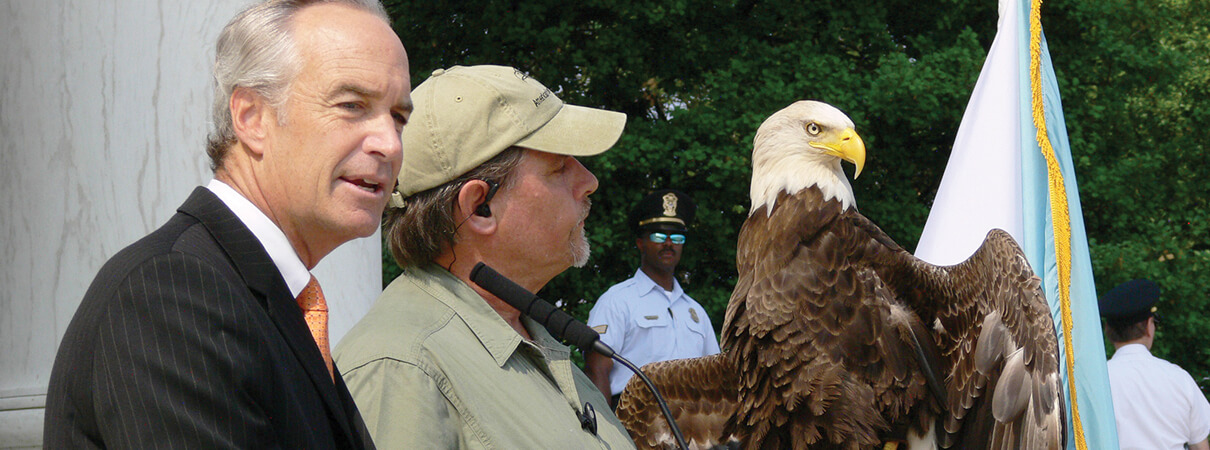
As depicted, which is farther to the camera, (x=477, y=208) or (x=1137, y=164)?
(x=1137, y=164)

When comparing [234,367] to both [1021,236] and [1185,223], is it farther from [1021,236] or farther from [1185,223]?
[1185,223]

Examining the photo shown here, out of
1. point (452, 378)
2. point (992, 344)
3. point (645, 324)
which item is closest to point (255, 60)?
point (452, 378)

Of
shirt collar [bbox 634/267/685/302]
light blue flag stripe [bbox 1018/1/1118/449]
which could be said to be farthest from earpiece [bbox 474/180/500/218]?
shirt collar [bbox 634/267/685/302]

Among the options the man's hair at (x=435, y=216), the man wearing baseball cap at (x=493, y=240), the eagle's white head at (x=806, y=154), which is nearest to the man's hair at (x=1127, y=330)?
the eagle's white head at (x=806, y=154)

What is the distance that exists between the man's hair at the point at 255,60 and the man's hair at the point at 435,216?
0.62 m

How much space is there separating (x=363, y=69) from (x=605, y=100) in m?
9.51

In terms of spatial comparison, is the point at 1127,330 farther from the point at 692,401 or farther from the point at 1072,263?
the point at 692,401

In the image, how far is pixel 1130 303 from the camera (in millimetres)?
5883

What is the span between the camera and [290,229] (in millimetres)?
1355

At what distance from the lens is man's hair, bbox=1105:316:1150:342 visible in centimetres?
580

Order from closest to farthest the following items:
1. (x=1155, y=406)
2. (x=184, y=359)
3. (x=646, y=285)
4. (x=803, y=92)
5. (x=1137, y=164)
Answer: (x=184, y=359)
(x=1155, y=406)
(x=646, y=285)
(x=803, y=92)
(x=1137, y=164)

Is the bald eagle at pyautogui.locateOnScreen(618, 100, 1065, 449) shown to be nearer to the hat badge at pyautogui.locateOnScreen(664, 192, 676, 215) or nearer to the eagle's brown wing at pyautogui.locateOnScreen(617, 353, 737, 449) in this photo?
the eagle's brown wing at pyautogui.locateOnScreen(617, 353, 737, 449)

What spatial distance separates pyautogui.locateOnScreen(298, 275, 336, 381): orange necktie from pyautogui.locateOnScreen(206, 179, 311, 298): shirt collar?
4 cm

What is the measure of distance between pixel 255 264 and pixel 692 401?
11.1ft
